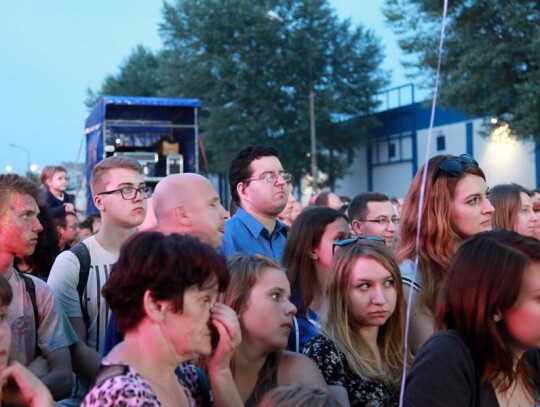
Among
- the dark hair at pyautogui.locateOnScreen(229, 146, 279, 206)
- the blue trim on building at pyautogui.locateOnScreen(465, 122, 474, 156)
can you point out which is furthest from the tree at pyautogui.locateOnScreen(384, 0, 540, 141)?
the dark hair at pyautogui.locateOnScreen(229, 146, 279, 206)

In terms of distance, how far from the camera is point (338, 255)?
395 cm

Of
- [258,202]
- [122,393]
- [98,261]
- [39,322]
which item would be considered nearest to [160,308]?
[122,393]

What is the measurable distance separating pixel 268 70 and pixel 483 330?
3381 centimetres

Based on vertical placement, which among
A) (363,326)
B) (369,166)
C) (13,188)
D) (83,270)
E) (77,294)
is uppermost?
(369,166)

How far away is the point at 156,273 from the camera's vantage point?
2.42 m

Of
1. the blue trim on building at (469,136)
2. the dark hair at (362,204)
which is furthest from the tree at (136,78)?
the dark hair at (362,204)

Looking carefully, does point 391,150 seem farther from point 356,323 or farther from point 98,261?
point 356,323

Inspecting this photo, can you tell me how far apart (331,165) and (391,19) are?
1481cm

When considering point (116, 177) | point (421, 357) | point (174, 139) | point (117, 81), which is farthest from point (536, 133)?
point (117, 81)

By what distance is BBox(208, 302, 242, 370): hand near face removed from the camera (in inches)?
102

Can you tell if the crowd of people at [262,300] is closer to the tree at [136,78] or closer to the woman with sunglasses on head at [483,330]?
the woman with sunglasses on head at [483,330]

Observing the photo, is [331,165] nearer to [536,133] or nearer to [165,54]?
[165,54]

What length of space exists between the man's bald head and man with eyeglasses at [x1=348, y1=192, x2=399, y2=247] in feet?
10.4

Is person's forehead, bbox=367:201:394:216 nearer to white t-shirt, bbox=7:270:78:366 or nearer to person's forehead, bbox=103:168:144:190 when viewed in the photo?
person's forehead, bbox=103:168:144:190
